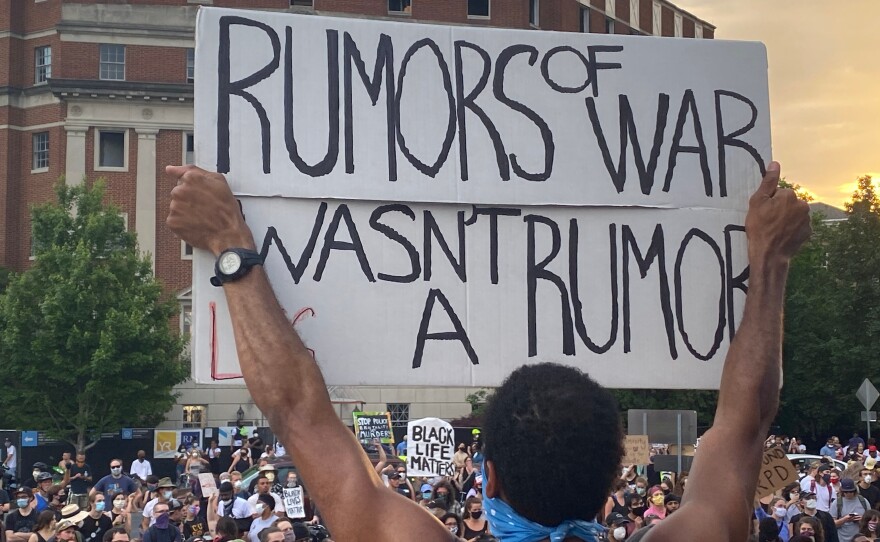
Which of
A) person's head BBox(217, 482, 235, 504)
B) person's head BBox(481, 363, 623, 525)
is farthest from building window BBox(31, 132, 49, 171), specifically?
person's head BBox(481, 363, 623, 525)

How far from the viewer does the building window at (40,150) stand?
49.2 meters

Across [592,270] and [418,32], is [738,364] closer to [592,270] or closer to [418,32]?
[592,270]

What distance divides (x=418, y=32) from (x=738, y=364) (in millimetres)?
1422

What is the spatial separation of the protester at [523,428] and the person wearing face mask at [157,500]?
1087 cm

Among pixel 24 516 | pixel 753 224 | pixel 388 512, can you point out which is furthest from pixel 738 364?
pixel 24 516

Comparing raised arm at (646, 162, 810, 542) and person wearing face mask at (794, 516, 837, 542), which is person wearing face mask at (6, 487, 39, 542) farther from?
raised arm at (646, 162, 810, 542)

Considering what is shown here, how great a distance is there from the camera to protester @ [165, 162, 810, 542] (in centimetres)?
229

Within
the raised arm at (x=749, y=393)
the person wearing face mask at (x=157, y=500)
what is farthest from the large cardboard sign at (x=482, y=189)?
the person wearing face mask at (x=157, y=500)

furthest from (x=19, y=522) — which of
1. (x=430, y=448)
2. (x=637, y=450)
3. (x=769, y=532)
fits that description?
(x=637, y=450)

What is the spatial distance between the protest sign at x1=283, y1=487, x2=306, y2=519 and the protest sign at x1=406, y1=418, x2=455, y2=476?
2.62 meters

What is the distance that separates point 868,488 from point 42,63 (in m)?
41.9

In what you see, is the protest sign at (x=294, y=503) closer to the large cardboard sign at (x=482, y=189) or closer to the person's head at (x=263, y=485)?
the person's head at (x=263, y=485)

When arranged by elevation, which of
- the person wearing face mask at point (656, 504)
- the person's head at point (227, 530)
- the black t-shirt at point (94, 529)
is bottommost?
the black t-shirt at point (94, 529)

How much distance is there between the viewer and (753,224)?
11.6ft
